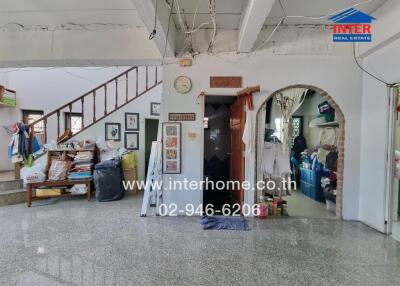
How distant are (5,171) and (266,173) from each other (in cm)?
626

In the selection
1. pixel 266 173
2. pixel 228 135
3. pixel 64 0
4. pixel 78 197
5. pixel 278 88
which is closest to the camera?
pixel 64 0

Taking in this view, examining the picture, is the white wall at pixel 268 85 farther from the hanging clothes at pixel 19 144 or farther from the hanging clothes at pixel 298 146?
the hanging clothes at pixel 19 144

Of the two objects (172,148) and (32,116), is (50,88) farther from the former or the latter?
(172,148)

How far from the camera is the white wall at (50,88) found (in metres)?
6.07

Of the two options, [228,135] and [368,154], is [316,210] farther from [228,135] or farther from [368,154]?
[228,135]

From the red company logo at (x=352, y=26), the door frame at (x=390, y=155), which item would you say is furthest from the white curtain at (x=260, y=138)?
the door frame at (x=390, y=155)

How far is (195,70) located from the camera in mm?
3990

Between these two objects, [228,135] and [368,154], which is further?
[228,135]

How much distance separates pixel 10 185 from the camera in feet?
15.9

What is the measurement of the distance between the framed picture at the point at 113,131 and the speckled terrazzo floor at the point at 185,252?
7.64 ft

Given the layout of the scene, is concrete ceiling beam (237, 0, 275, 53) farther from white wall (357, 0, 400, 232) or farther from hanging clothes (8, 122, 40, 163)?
hanging clothes (8, 122, 40, 163)

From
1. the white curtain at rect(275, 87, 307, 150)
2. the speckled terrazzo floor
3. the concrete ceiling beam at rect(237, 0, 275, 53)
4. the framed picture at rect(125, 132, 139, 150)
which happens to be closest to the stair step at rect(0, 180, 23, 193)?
the speckled terrazzo floor

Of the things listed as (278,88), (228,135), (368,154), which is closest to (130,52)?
(278,88)

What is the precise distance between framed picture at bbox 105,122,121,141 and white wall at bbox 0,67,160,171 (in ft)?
3.11
